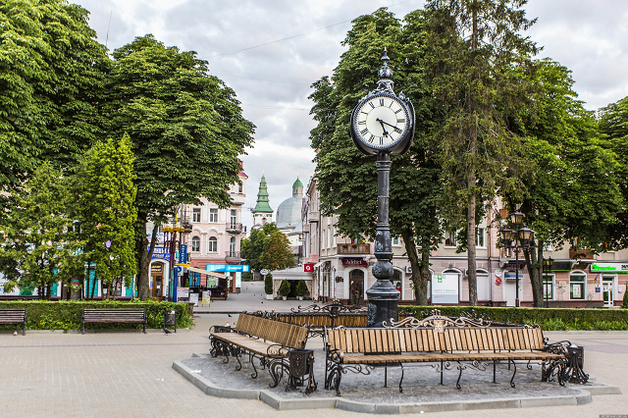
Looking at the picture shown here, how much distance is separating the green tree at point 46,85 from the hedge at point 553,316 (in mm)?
15615

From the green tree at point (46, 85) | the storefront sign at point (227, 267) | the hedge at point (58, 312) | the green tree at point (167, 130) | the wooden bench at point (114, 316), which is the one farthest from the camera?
the storefront sign at point (227, 267)

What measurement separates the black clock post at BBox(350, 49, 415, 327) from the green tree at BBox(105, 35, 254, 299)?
44.1ft

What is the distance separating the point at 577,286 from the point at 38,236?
40865mm

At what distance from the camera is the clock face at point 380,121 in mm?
12164

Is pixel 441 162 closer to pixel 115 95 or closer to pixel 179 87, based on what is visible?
pixel 179 87

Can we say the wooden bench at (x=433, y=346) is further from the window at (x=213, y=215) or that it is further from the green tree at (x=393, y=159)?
the window at (x=213, y=215)

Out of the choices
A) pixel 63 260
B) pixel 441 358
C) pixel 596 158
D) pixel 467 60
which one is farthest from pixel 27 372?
pixel 596 158

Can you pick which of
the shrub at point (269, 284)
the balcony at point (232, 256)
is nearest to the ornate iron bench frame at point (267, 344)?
the shrub at point (269, 284)

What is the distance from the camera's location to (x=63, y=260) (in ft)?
67.9

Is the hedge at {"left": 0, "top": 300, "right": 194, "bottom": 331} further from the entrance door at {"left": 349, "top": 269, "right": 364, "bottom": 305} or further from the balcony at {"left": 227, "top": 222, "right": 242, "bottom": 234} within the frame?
the balcony at {"left": 227, "top": 222, "right": 242, "bottom": 234}

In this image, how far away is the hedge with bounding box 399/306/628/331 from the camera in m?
23.2

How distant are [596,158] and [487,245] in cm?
1676

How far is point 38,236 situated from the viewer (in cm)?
2048

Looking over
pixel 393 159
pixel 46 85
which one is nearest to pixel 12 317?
pixel 46 85
